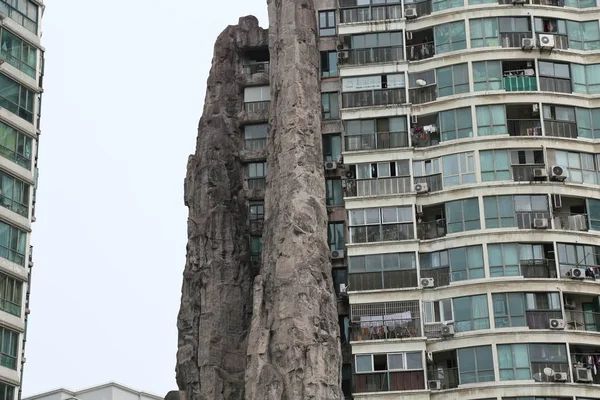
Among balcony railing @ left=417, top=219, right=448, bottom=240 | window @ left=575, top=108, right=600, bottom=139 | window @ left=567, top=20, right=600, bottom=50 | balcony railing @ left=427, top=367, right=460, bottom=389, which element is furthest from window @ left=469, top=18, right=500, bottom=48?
balcony railing @ left=427, top=367, right=460, bottom=389

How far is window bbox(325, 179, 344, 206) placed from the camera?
70.2 metres

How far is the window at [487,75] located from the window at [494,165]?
11.7ft

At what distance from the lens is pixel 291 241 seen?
6638cm

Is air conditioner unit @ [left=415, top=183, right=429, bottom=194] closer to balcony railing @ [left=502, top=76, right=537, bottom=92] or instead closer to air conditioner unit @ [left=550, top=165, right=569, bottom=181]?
air conditioner unit @ [left=550, top=165, right=569, bottom=181]

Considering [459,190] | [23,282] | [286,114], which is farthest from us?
[286,114]

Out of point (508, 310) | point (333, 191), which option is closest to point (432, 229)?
point (508, 310)

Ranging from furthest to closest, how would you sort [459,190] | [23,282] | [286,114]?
1. [286,114]
2. [459,190]
3. [23,282]

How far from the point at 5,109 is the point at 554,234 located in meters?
26.7

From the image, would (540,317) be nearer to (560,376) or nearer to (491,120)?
(560,376)

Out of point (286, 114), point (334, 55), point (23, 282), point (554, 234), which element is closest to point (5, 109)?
point (23, 282)

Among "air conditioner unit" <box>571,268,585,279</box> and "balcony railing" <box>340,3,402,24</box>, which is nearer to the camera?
"air conditioner unit" <box>571,268,585,279</box>

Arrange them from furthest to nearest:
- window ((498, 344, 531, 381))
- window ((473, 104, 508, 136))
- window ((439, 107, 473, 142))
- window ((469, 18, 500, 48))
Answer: window ((469, 18, 500, 48)), window ((439, 107, 473, 142)), window ((473, 104, 508, 136)), window ((498, 344, 531, 381))

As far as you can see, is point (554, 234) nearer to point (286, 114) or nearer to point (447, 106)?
point (447, 106)

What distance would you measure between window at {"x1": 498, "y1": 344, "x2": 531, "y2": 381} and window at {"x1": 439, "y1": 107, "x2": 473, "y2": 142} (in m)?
11.2
